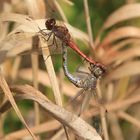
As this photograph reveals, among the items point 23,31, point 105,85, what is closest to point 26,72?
point 105,85

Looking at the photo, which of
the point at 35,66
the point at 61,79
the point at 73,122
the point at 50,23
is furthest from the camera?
Result: the point at 61,79

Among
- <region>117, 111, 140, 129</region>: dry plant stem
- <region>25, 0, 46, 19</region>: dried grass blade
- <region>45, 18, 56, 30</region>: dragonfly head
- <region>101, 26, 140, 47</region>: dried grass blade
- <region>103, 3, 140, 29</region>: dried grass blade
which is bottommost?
<region>117, 111, 140, 129</region>: dry plant stem

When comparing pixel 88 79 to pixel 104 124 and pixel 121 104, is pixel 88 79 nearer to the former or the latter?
pixel 104 124

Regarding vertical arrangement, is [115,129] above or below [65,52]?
below

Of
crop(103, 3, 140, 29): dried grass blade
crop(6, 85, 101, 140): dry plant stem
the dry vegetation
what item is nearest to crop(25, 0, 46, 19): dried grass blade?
the dry vegetation

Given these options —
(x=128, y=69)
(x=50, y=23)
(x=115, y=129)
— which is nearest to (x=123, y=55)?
(x=128, y=69)

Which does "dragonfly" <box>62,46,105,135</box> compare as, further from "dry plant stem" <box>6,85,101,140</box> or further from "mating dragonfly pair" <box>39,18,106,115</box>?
"dry plant stem" <box>6,85,101,140</box>

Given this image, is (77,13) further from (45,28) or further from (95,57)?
(45,28)

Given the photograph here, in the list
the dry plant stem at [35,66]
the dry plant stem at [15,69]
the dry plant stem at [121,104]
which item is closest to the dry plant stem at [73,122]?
the dry plant stem at [35,66]

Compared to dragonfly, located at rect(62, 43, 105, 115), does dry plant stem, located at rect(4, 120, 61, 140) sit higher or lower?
lower
